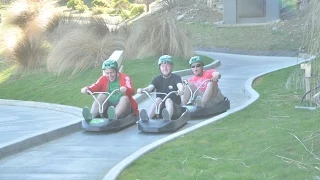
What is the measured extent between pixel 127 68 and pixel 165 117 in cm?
871

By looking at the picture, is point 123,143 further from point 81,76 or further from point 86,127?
point 81,76

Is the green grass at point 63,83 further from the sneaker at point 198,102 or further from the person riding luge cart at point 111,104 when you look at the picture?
the sneaker at point 198,102

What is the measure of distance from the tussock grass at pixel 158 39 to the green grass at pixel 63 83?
56 centimetres

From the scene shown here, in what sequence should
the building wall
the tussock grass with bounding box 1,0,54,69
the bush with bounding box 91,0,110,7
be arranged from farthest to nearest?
the bush with bounding box 91,0,110,7
the building wall
the tussock grass with bounding box 1,0,54,69

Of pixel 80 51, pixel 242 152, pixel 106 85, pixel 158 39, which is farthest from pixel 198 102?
pixel 158 39

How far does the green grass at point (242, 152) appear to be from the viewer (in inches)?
258

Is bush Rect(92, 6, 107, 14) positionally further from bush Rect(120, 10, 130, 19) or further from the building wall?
the building wall

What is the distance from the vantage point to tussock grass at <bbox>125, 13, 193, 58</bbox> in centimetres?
2064

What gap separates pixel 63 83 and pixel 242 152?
1216 cm

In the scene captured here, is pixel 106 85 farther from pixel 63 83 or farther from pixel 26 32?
pixel 26 32

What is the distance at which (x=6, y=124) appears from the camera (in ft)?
42.8

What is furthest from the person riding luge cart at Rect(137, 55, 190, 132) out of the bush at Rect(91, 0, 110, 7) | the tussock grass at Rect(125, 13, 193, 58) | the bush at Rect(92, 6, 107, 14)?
the bush at Rect(91, 0, 110, 7)

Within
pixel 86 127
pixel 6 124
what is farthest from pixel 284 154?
pixel 6 124

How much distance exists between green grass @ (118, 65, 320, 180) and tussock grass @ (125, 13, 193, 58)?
1053 cm
